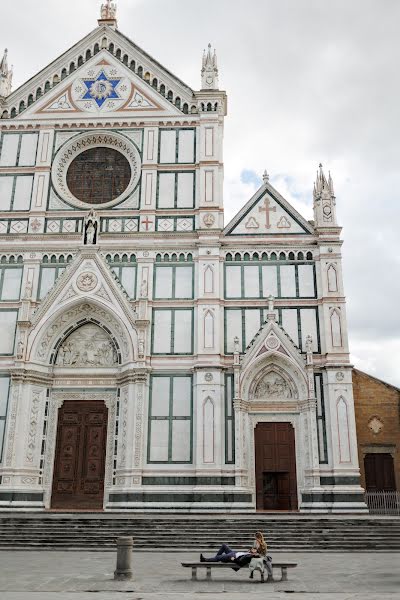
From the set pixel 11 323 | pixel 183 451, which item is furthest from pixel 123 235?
pixel 183 451

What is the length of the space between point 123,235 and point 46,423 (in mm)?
8511

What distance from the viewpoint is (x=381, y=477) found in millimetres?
25203

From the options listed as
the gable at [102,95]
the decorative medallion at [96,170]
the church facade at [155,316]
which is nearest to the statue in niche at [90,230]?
the church facade at [155,316]

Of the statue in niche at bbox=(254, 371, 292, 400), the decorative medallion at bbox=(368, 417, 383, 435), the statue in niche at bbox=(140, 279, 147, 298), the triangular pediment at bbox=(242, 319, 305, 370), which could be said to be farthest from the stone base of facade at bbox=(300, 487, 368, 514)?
the statue in niche at bbox=(140, 279, 147, 298)

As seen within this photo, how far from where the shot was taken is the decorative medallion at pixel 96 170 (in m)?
27.4

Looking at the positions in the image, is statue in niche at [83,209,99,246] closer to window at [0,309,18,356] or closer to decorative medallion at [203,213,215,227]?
window at [0,309,18,356]

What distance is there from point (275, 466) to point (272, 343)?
479 centimetres

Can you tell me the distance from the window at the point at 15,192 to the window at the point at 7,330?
16.4ft

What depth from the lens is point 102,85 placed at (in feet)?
95.7

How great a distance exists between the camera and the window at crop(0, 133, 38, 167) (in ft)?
91.7

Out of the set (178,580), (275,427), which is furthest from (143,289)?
(178,580)

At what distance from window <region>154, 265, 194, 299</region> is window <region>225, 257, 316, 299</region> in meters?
1.61

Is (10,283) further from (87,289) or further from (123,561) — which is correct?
(123,561)

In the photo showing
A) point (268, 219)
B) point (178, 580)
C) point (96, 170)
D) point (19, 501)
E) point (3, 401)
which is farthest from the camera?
point (96, 170)
